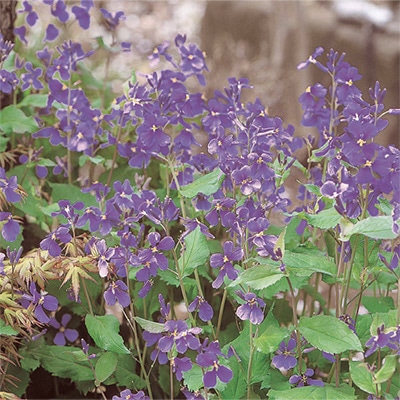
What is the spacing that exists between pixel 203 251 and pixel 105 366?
1.13 ft

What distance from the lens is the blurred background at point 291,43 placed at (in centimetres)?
687

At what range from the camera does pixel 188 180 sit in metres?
2.03

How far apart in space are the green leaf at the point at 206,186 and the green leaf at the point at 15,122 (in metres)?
0.66

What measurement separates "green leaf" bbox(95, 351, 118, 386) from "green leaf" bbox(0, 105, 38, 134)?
0.78 meters

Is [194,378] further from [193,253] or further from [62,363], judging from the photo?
[62,363]

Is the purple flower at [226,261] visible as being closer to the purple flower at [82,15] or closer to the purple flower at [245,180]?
the purple flower at [245,180]

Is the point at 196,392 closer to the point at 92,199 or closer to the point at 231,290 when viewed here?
the point at 231,290

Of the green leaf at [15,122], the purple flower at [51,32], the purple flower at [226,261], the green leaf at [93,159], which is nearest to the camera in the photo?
the purple flower at [226,261]

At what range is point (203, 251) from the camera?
5.64 feet

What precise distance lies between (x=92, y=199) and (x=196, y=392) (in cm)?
79

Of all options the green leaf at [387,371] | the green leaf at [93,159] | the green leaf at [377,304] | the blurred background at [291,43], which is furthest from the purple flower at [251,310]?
the blurred background at [291,43]

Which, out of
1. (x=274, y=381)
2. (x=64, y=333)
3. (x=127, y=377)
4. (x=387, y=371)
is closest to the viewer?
(x=387, y=371)

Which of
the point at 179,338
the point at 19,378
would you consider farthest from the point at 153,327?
the point at 19,378

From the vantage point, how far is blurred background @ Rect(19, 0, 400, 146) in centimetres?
687
